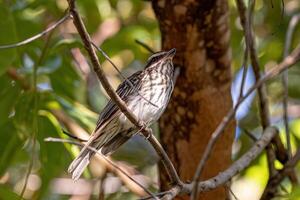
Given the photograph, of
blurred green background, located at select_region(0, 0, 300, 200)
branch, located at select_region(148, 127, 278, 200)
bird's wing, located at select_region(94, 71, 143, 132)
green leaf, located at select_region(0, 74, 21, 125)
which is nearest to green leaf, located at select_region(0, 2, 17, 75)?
blurred green background, located at select_region(0, 0, 300, 200)

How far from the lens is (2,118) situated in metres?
3.51

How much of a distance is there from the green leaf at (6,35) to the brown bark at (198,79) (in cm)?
66

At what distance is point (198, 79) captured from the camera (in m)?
3.45

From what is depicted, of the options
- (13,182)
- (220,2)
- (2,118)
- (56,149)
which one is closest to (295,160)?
(220,2)

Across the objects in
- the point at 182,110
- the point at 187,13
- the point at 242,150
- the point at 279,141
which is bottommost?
the point at 242,150

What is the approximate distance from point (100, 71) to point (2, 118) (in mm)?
1269

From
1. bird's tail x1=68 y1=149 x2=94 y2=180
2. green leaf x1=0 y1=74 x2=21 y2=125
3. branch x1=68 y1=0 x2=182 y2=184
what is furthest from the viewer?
green leaf x1=0 y1=74 x2=21 y2=125

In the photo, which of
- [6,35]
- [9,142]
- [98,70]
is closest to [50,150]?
[9,142]

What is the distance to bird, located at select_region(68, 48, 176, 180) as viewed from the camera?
342 centimetres

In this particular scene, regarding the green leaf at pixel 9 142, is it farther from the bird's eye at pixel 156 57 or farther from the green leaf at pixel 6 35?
the bird's eye at pixel 156 57

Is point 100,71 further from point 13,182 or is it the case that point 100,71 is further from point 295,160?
point 13,182

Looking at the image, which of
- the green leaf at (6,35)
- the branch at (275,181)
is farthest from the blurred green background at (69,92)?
the branch at (275,181)

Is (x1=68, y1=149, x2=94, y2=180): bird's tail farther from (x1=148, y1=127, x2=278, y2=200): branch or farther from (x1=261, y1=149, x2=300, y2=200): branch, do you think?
(x1=261, y1=149, x2=300, y2=200): branch

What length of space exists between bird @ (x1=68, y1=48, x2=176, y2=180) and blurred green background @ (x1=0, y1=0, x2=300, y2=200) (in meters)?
0.18
